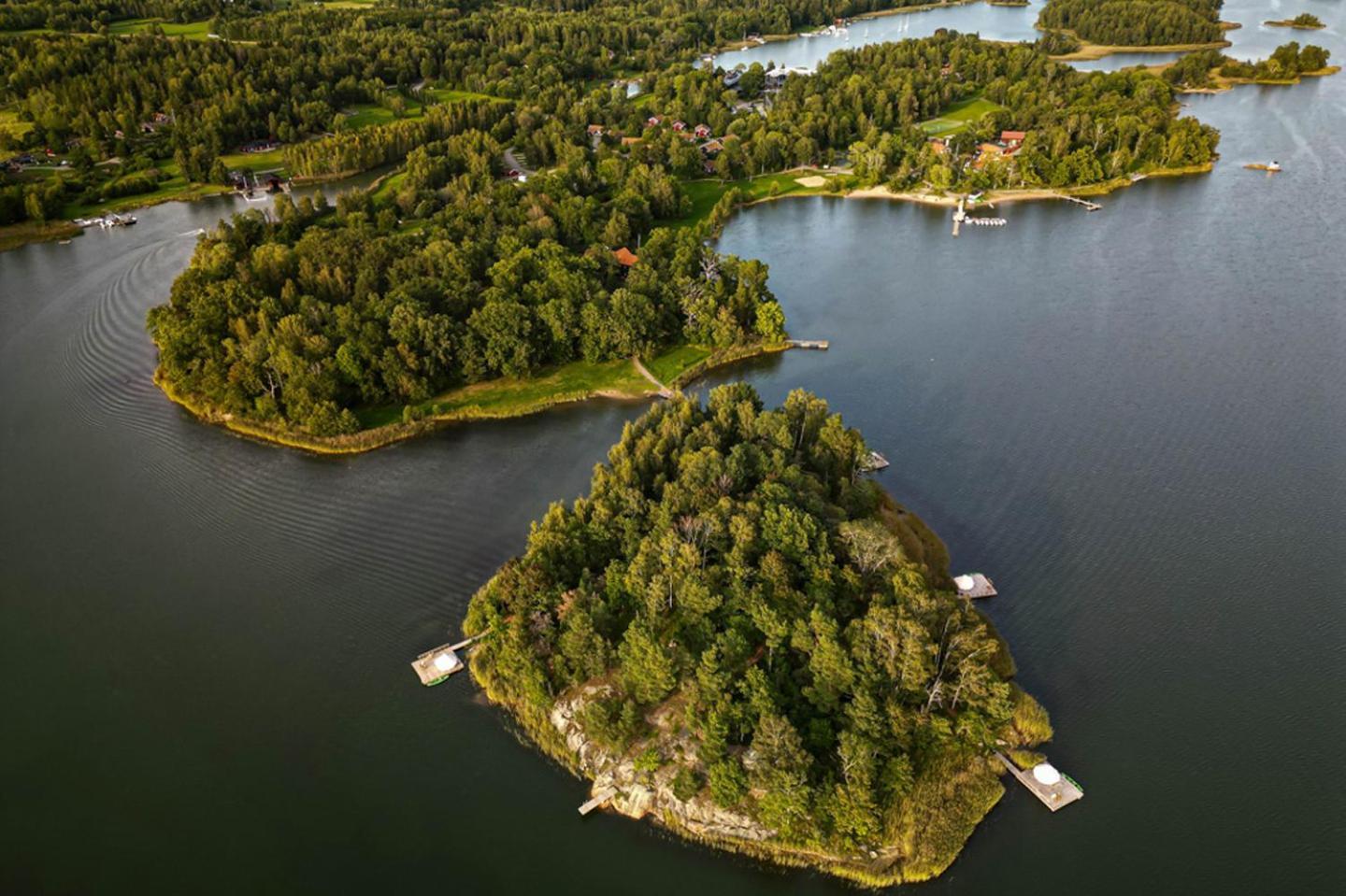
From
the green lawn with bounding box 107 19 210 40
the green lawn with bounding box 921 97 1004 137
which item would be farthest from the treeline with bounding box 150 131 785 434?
the green lawn with bounding box 107 19 210 40

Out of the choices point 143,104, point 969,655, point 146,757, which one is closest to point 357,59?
point 143,104

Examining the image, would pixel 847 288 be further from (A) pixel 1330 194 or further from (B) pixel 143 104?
(B) pixel 143 104

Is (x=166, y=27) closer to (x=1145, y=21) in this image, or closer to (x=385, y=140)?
(x=385, y=140)

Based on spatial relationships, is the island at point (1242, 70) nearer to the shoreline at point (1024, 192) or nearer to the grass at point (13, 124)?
the shoreline at point (1024, 192)

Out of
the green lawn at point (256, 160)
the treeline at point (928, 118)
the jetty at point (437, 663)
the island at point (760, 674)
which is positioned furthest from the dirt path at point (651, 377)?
the green lawn at point (256, 160)

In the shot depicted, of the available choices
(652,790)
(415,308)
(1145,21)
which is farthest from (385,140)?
(1145,21)

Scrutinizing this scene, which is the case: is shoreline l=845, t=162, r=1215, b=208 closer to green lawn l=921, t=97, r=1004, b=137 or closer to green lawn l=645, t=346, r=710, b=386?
green lawn l=921, t=97, r=1004, b=137
